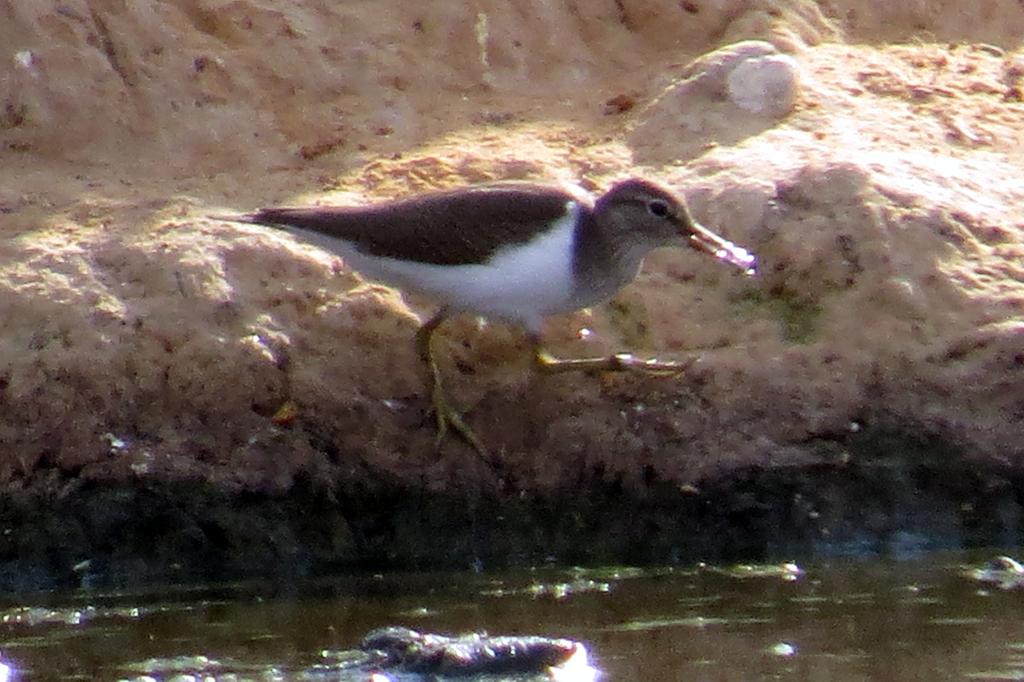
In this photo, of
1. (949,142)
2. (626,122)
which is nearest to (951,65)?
(949,142)

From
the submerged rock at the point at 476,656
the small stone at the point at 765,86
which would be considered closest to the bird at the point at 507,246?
the small stone at the point at 765,86

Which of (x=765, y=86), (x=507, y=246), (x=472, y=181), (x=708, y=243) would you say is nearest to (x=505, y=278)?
(x=507, y=246)

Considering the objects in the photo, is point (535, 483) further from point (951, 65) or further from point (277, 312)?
point (951, 65)

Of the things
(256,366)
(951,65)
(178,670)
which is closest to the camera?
(178,670)

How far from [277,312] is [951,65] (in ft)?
11.3

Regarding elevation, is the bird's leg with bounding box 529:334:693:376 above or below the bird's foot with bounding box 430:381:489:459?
above

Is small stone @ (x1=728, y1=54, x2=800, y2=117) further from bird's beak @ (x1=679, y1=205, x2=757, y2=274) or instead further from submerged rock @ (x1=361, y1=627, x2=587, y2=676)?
submerged rock @ (x1=361, y1=627, x2=587, y2=676)

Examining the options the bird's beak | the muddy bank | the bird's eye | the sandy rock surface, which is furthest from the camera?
the bird's eye

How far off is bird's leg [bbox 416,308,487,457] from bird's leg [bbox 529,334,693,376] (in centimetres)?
36

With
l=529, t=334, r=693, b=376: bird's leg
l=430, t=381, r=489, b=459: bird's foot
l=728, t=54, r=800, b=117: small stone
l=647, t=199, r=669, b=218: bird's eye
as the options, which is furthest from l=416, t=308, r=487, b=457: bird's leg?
l=728, t=54, r=800, b=117: small stone

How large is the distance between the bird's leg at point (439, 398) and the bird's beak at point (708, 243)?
3.09ft

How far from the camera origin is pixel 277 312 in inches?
312

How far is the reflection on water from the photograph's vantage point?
20.7 ft

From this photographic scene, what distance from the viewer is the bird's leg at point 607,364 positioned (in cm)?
787
